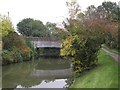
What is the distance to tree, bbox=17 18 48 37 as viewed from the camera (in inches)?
4075

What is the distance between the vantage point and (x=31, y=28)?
105000 mm

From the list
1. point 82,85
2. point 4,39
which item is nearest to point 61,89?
point 82,85

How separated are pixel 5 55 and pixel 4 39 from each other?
6.06 metres

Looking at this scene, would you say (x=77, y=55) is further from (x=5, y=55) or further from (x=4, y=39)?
(x=4, y=39)

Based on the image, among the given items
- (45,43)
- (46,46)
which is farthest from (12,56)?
(45,43)

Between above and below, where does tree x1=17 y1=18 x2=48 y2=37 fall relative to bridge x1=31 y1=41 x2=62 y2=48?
above

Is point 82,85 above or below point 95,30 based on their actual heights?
below

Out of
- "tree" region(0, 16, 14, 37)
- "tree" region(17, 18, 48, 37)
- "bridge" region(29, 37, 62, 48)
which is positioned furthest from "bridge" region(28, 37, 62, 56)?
"tree" region(17, 18, 48, 37)

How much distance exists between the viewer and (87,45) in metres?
26.4

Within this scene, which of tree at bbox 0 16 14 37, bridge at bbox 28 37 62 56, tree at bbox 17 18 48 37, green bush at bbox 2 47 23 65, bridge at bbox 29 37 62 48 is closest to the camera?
green bush at bbox 2 47 23 65

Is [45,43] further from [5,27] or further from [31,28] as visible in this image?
[31,28]

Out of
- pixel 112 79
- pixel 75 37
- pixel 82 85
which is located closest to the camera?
pixel 112 79

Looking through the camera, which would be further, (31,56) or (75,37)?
(31,56)

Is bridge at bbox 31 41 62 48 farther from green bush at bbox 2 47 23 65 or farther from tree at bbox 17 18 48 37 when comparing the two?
tree at bbox 17 18 48 37
